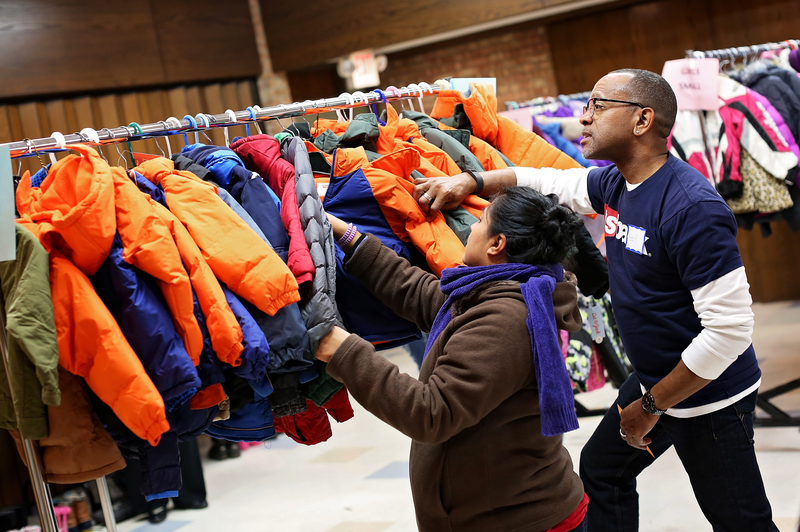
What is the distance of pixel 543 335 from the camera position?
156 centimetres

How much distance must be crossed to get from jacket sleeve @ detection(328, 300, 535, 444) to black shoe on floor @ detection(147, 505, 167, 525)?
3.20 metres

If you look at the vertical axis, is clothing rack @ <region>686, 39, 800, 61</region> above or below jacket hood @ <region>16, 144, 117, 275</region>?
above

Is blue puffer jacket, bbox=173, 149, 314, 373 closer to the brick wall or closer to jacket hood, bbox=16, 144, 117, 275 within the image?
jacket hood, bbox=16, 144, 117, 275

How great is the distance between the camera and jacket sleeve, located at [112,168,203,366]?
1505 mm

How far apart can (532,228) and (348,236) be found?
487 millimetres

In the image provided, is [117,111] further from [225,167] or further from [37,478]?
[37,478]

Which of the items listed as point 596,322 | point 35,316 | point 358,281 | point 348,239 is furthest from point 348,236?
point 596,322

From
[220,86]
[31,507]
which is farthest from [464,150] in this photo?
[220,86]

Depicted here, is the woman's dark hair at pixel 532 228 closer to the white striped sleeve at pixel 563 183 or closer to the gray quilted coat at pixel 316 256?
the gray quilted coat at pixel 316 256

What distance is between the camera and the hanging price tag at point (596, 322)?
3168 millimetres

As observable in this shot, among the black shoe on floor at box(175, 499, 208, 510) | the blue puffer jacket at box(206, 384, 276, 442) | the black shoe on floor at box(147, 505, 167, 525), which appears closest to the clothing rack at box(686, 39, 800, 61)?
the blue puffer jacket at box(206, 384, 276, 442)

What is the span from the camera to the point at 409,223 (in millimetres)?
1986

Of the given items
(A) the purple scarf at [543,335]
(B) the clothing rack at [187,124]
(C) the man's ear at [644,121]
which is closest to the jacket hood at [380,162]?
(B) the clothing rack at [187,124]

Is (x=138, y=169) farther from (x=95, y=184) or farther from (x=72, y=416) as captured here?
(x=72, y=416)
